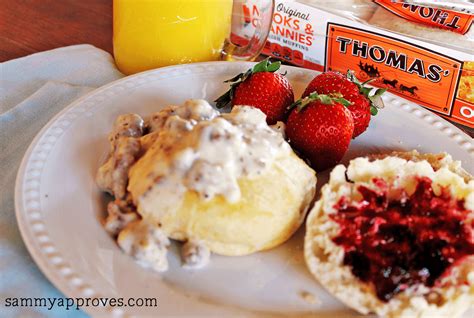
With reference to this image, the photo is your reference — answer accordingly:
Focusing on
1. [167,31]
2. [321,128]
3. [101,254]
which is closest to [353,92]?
[321,128]

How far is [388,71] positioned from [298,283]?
2.74 ft

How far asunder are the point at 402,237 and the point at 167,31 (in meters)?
0.91

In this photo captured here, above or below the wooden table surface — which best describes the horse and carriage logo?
above

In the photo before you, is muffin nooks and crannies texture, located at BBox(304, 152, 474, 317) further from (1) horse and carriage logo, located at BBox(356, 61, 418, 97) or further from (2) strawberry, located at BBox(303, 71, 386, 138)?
(1) horse and carriage logo, located at BBox(356, 61, 418, 97)

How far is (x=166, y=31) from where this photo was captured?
1568 millimetres

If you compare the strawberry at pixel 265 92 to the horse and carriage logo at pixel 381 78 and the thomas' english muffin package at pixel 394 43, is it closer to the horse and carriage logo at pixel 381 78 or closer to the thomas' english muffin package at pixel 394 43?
the thomas' english muffin package at pixel 394 43

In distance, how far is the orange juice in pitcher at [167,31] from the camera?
5.05ft

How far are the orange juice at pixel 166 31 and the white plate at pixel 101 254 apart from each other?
0.30 m

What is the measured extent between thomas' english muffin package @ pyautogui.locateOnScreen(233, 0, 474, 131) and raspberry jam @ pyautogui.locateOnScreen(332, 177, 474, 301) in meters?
0.53

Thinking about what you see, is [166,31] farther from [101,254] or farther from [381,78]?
[101,254]
